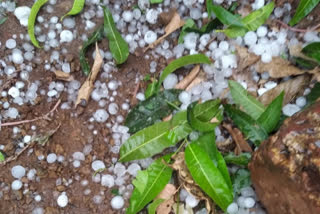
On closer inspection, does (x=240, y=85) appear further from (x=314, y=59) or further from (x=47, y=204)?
(x=47, y=204)

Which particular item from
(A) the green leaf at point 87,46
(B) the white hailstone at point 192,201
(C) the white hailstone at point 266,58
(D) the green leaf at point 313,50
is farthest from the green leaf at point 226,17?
(B) the white hailstone at point 192,201

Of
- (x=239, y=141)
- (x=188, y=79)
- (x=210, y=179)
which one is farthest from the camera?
(x=188, y=79)

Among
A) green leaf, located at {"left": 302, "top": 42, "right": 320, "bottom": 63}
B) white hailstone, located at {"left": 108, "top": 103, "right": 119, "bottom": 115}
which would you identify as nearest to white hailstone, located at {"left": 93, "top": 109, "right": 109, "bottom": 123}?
white hailstone, located at {"left": 108, "top": 103, "right": 119, "bottom": 115}

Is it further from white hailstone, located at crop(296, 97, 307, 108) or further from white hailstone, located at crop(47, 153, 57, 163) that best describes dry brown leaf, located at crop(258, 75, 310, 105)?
white hailstone, located at crop(47, 153, 57, 163)

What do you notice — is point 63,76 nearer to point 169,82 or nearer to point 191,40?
point 169,82

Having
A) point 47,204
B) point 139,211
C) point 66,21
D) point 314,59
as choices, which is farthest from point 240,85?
point 47,204

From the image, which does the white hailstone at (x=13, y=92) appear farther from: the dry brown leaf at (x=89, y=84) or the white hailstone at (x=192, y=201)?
the white hailstone at (x=192, y=201)

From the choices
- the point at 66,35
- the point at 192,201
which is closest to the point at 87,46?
the point at 66,35

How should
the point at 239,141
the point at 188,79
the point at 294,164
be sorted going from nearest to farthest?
the point at 294,164 < the point at 239,141 < the point at 188,79
